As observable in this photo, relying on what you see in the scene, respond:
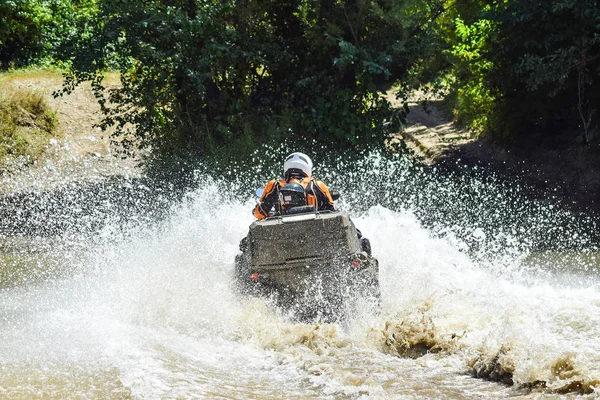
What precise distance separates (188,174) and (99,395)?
38.1ft

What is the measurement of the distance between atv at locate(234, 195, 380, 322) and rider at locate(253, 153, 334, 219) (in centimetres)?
70

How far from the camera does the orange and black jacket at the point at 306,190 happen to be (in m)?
10.1

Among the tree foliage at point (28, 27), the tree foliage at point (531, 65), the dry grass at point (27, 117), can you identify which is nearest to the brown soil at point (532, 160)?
the tree foliage at point (531, 65)

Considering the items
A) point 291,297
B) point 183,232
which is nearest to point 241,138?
point 183,232

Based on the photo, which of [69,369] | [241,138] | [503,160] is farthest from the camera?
[503,160]

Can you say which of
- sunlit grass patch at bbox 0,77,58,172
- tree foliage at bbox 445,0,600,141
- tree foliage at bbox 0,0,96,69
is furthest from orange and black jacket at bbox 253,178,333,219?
tree foliage at bbox 0,0,96,69

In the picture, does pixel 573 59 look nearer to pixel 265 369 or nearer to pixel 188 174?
pixel 188 174

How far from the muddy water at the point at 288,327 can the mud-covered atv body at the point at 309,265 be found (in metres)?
0.24

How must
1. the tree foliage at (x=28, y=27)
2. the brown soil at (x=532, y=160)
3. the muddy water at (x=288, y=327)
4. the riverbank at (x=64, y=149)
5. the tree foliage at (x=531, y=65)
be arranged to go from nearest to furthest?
1. the muddy water at (x=288, y=327)
2. the tree foliage at (x=531, y=65)
3. the brown soil at (x=532, y=160)
4. the riverbank at (x=64, y=149)
5. the tree foliage at (x=28, y=27)

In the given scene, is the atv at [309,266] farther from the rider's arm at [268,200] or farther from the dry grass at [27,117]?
the dry grass at [27,117]

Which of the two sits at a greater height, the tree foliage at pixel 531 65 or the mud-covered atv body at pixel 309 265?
the tree foliage at pixel 531 65

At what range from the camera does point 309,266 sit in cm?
909

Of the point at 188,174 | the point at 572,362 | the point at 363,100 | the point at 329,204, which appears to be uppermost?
the point at 363,100

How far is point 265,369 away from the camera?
7766mm
